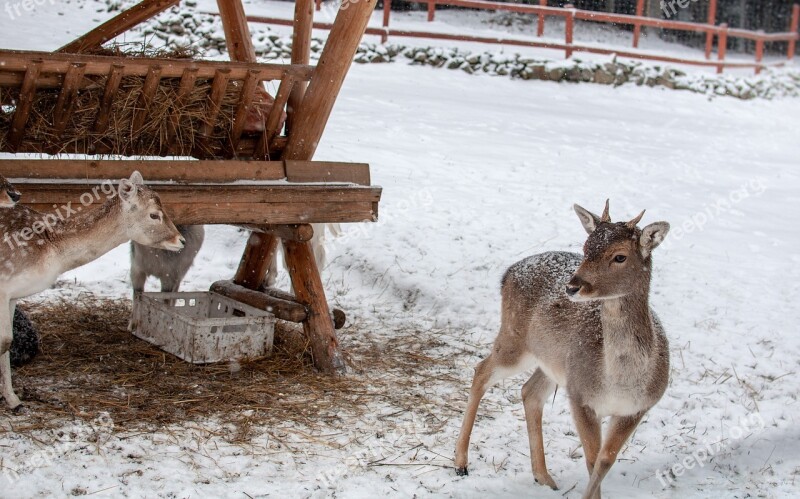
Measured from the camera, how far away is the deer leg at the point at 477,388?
550 centimetres

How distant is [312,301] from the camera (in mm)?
7129

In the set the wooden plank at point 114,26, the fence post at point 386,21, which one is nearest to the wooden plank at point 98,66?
the wooden plank at point 114,26

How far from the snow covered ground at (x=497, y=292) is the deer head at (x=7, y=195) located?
Answer: 4.09ft

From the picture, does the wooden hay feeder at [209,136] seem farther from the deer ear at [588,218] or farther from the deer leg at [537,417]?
the deer ear at [588,218]

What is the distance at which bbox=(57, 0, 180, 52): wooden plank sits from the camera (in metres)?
7.32

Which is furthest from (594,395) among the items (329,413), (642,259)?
(329,413)

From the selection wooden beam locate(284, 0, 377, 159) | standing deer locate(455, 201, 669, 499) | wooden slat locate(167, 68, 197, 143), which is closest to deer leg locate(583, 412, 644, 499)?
standing deer locate(455, 201, 669, 499)

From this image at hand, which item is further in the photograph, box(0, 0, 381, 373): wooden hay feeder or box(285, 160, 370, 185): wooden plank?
box(285, 160, 370, 185): wooden plank

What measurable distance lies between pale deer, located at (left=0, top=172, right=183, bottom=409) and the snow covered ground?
28.6 inches

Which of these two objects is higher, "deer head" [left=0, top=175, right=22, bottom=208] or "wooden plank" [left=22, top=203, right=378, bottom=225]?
"deer head" [left=0, top=175, right=22, bottom=208]

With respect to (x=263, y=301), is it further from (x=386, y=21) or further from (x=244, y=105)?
(x=386, y=21)

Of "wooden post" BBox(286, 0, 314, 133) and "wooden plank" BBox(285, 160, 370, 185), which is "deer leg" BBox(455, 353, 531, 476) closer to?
"wooden plank" BBox(285, 160, 370, 185)

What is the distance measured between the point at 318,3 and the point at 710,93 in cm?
988

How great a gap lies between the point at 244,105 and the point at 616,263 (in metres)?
3.26
